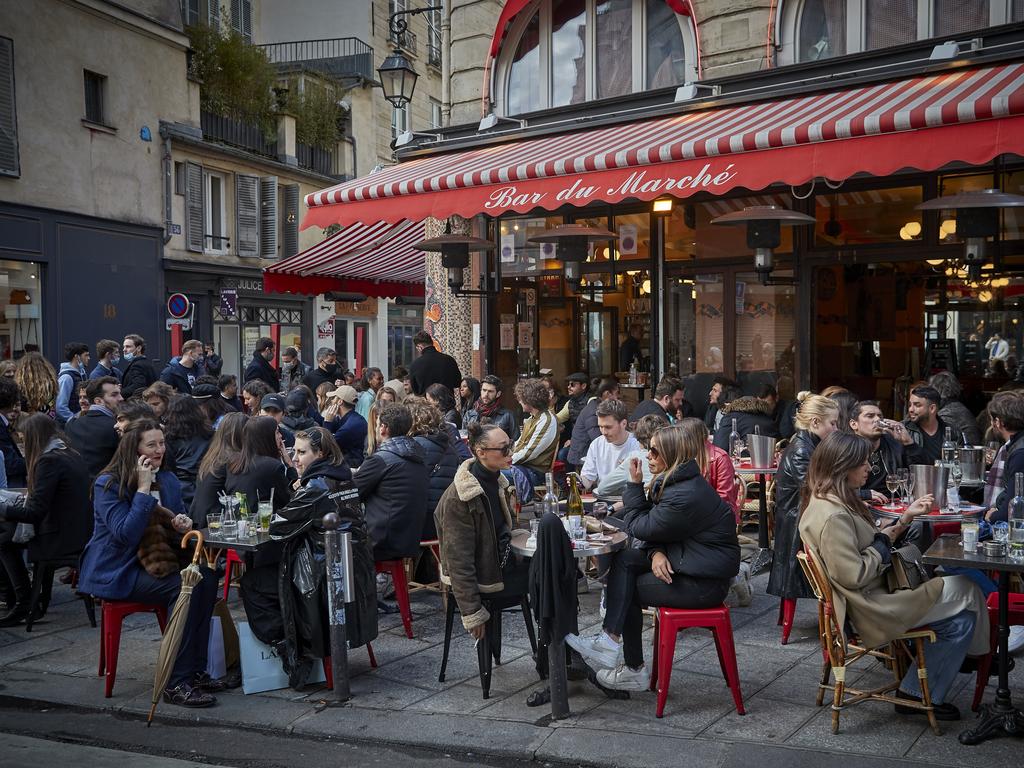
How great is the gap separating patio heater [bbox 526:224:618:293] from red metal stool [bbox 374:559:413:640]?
481cm

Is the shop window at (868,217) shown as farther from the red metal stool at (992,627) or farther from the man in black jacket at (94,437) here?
the man in black jacket at (94,437)

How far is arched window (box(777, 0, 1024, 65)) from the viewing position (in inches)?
359

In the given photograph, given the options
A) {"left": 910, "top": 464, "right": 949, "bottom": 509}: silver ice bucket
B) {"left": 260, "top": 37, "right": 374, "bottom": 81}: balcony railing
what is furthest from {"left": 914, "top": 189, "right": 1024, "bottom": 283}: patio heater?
{"left": 260, "top": 37, "right": 374, "bottom": 81}: balcony railing

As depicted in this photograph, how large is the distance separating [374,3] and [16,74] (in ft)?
44.6

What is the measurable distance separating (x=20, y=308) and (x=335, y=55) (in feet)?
45.2

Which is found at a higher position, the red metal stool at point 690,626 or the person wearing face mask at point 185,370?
the person wearing face mask at point 185,370

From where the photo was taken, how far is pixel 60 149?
57.8 feet

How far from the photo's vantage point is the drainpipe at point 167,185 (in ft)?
67.1

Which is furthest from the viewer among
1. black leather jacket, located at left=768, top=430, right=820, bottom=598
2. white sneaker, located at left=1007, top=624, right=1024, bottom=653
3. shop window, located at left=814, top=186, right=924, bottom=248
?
shop window, located at left=814, top=186, right=924, bottom=248

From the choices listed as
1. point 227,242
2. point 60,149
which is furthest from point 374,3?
point 60,149

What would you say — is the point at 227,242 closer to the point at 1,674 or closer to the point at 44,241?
the point at 44,241

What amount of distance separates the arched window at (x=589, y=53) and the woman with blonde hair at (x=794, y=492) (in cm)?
593

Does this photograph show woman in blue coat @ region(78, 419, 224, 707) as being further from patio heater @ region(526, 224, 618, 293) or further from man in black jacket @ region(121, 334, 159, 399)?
man in black jacket @ region(121, 334, 159, 399)

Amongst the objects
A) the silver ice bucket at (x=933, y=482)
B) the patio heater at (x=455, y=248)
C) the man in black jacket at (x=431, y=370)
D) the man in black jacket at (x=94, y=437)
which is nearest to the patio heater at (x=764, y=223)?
the patio heater at (x=455, y=248)
